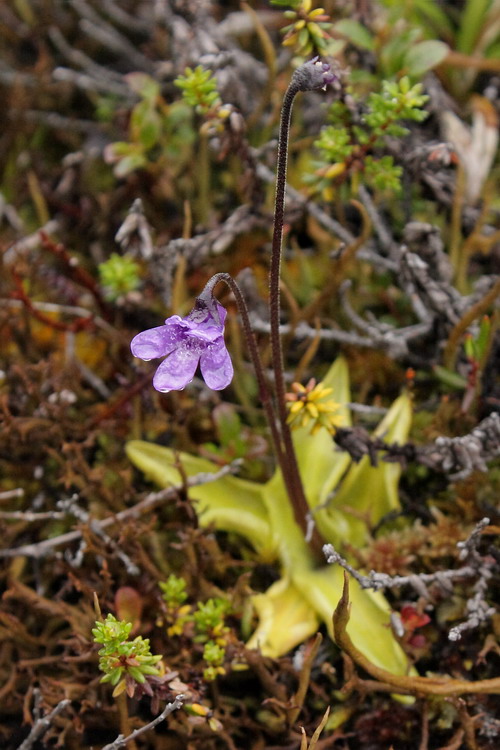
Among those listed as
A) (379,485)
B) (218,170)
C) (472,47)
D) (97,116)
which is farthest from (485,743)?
(97,116)

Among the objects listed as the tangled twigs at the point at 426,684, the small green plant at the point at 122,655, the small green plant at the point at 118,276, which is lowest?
the tangled twigs at the point at 426,684

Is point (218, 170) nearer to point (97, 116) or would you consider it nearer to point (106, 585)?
point (97, 116)

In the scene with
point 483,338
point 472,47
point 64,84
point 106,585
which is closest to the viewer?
point 106,585

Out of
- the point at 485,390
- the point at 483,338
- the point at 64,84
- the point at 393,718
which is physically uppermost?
the point at 64,84

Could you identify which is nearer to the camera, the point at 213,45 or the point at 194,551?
the point at 194,551

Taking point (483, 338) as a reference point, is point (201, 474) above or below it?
below

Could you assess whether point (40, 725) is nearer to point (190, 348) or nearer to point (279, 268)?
point (190, 348)

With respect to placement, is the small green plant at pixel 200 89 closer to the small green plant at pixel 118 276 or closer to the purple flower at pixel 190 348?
the small green plant at pixel 118 276

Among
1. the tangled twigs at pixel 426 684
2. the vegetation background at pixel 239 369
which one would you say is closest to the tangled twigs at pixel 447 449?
the vegetation background at pixel 239 369
